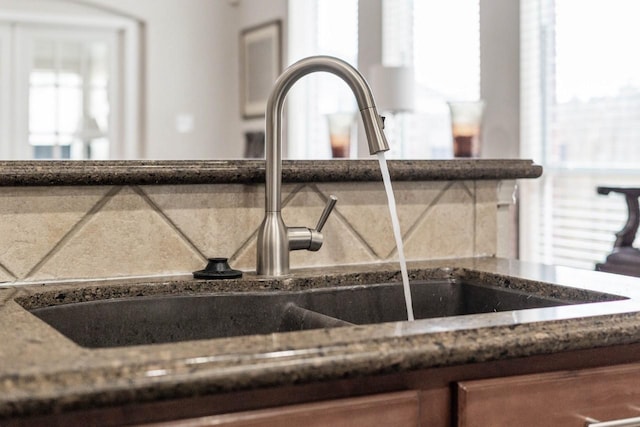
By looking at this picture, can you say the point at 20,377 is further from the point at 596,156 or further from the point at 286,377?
the point at 596,156

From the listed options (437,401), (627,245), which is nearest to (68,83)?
(627,245)

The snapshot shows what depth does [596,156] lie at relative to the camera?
150 inches

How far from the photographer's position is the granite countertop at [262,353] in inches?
26.3

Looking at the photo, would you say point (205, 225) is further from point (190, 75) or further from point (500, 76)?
point (190, 75)

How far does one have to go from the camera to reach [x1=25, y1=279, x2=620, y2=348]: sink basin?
1.16m

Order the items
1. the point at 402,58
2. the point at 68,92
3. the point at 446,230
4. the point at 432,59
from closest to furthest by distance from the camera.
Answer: the point at 446,230
the point at 432,59
the point at 402,58
the point at 68,92

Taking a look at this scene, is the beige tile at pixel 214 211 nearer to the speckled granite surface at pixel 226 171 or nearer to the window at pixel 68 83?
the speckled granite surface at pixel 226 171

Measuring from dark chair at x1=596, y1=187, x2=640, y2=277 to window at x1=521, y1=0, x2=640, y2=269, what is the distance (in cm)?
53

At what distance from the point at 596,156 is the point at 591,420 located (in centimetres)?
308

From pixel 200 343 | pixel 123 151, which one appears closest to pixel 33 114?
pixel 123 151

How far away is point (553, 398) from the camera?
2.99ft

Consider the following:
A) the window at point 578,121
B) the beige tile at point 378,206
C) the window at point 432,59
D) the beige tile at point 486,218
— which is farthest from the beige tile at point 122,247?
the window at point 432,59

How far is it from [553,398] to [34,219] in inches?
30.8

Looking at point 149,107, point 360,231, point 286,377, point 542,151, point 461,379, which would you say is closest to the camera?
point 286,377
